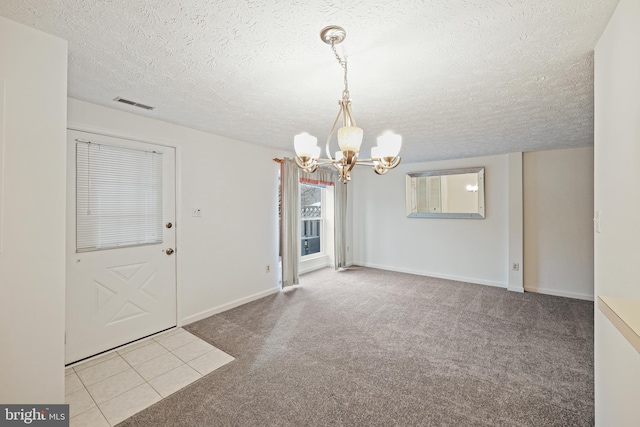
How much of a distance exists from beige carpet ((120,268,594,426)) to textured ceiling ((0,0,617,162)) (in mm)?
2271

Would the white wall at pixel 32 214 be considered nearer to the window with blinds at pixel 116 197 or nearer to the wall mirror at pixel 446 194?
the window with blinds at pixel 116 197

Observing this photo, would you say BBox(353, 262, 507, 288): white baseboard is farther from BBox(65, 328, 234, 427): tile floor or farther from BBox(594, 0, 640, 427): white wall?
BBox(65, 328, 234, 427): tile floor

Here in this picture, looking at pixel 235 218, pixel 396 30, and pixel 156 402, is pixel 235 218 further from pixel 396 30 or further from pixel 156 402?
pixel 396 30

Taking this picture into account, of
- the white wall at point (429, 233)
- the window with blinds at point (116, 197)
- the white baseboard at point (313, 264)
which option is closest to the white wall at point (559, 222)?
the white wall at point (429, 233)

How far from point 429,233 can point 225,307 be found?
12.8ft

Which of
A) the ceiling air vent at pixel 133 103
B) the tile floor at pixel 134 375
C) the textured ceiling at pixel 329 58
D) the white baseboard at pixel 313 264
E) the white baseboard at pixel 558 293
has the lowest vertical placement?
the tile floor at pixel 134 375

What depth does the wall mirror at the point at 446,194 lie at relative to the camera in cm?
467

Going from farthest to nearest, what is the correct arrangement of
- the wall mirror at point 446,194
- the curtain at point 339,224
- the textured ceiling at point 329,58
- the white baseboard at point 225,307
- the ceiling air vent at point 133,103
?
the curtain at point 339,224 < the wall mirror at point 446,194 < the white baseboard at point 225,307 < the ceiling air vent at point 133,103 < the textured ceiling at point 329,58

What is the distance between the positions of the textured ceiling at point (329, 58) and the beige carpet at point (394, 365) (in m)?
2.27

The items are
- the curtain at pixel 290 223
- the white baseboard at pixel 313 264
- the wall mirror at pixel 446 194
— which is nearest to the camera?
the curtain at pixel 290 223

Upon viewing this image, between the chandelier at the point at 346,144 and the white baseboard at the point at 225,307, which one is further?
the white baseboard at the point at 225,307

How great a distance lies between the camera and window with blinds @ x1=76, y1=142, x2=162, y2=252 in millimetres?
2393

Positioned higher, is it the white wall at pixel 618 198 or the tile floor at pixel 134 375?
the white wall at pixel 618 198

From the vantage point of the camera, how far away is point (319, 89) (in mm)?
2047
